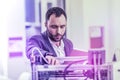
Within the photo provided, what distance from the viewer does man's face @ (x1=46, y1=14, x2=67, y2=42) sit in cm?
136

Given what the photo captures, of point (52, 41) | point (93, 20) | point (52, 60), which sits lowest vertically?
point (52, 60)

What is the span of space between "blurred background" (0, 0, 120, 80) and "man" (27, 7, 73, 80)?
0.03 metres

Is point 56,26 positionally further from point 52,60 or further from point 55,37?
point 52,60

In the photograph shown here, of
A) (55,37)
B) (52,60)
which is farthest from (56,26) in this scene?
(52,60)

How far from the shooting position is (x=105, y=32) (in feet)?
4.56

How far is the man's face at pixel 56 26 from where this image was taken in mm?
1357

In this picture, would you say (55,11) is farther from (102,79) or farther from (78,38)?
(102,79)

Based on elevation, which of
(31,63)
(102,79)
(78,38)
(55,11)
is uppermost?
(55,11)

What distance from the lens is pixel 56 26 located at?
1362mm

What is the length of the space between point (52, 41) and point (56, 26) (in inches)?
3.7

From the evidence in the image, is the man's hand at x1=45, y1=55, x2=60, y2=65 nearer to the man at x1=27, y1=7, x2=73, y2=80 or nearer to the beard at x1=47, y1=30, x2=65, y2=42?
the man at x1=27, y1=7, x2=73, y2=80

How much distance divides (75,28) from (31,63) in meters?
0.33

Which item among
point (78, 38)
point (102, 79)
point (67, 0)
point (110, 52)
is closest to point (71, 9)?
point (67, 0)

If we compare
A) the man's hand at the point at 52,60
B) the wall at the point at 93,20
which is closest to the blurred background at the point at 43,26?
the wall at the point at 93,20
